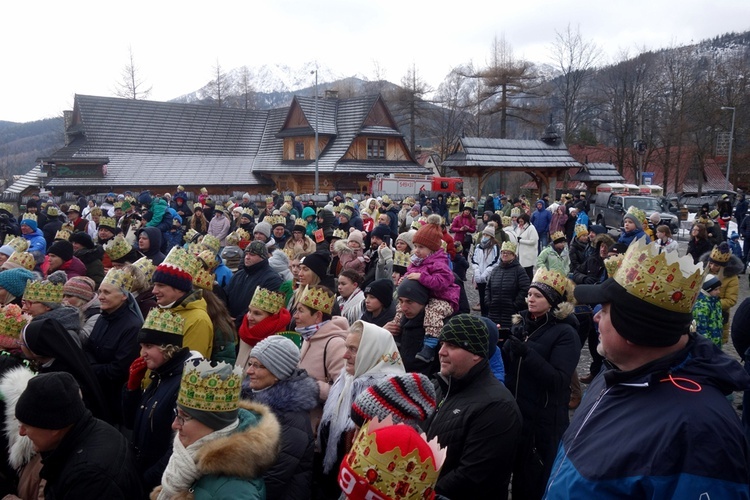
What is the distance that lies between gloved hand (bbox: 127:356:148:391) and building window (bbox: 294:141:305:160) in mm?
35678

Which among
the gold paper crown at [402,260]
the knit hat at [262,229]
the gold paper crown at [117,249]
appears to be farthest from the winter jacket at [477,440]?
the knit hat at [262,229]

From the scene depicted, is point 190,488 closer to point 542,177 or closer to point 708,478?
point 708,478

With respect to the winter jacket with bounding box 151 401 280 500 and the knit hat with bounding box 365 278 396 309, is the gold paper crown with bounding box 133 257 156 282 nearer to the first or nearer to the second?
the knit hat with bounding box 365 278 396 309

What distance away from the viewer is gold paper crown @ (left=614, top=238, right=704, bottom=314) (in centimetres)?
211

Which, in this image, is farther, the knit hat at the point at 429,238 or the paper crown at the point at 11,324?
the knit hat at the point at 429,238

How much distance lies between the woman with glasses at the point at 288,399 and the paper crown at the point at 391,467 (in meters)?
0.92

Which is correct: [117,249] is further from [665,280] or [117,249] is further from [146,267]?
[665,280]

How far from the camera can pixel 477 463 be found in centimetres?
318

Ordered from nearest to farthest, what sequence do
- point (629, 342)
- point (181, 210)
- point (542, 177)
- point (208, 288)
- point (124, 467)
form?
point (629, 342) → point (124, 467) → point (208, 288) → point (181, 210) → point (542, 177)

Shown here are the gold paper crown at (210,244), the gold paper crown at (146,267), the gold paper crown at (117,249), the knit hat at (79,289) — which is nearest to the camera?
the knit hat at (79,289)

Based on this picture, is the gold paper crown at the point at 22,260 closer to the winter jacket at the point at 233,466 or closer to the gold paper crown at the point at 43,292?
the gold paper crown at the point at 43,292

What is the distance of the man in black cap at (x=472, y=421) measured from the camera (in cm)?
319

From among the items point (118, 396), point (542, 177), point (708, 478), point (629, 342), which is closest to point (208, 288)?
point (118, 396)

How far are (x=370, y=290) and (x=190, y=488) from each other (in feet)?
9.99
